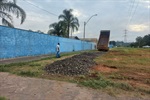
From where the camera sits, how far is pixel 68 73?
1108cm

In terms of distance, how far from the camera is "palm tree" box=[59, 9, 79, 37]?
52969mm

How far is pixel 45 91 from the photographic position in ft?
24.4

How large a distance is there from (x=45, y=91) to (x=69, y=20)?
4664 cm

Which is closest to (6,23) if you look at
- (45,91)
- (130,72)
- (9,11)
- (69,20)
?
(9,11)

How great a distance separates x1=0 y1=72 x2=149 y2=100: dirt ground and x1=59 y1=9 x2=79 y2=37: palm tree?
147 ft

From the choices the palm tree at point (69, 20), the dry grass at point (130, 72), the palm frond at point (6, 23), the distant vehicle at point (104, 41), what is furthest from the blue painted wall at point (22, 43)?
the palm tree at point (69, 20)

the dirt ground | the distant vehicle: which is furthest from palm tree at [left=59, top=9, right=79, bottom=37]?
the dirt ground

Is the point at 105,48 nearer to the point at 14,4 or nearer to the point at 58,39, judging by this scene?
the point at 58,39

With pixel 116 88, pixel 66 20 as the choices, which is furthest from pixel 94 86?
pixel 66 20

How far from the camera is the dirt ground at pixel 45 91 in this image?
679 centimetres

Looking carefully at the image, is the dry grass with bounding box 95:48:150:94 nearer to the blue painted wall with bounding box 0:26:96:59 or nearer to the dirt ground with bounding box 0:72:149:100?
the dirt ground with bounding box 0:72:149:100

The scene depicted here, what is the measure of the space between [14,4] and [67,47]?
23249 millimetres

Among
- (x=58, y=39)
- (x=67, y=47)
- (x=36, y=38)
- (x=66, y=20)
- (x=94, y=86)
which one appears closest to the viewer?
(x=94, y=86)

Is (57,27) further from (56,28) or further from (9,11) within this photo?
(9,11)
